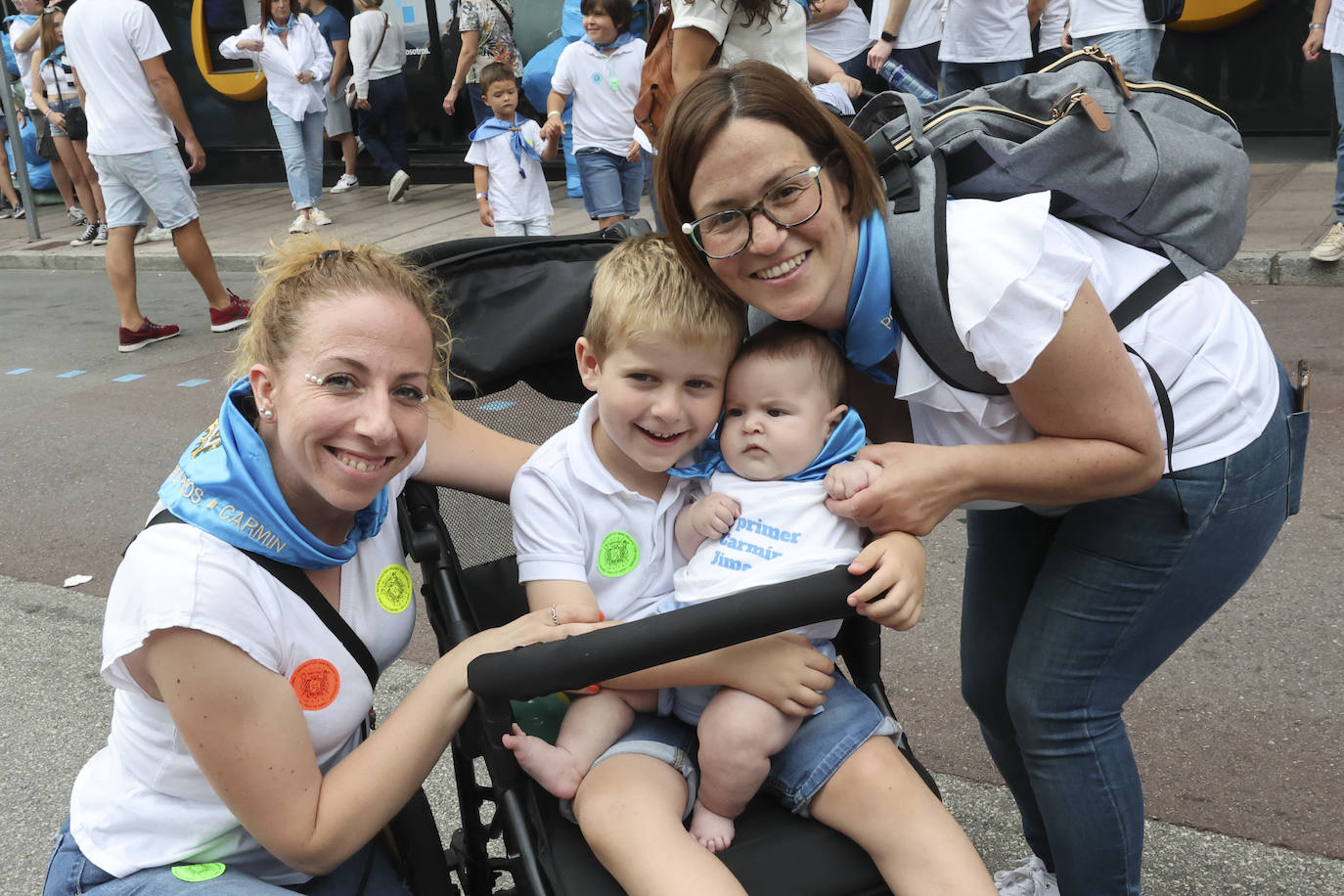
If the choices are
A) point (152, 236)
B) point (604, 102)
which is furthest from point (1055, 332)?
point (152, 236)

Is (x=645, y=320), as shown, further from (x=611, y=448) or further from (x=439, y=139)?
(x=439, y=139)

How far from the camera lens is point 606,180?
7.35 m

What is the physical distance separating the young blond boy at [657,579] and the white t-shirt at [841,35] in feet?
17.8

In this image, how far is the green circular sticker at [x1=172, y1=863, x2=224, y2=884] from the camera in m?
1.79

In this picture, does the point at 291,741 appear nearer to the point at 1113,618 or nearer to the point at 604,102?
the point at 1113,618

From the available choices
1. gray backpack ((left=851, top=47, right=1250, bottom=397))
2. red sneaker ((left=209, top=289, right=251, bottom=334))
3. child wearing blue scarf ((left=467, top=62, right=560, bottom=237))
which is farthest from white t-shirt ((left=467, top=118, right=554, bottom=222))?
gray backpack ((left=851, top=47, right=1250, bottom=397))

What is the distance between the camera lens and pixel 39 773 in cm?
326

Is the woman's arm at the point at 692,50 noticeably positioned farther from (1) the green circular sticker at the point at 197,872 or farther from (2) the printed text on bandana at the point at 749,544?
(1) the green circular sticker at the point at 197,872

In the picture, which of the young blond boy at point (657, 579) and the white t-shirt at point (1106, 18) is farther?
the white t-shirt at point (1106, 18)

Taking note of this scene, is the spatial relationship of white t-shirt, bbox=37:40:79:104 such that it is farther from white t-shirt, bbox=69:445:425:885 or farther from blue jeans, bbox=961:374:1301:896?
blue jeans, bbox=961:374:1301:896

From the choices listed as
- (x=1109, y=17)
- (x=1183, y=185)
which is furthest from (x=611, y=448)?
(x=1109, y=17)

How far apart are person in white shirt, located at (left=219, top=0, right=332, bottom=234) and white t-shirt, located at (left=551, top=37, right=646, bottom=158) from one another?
4230 millimetres

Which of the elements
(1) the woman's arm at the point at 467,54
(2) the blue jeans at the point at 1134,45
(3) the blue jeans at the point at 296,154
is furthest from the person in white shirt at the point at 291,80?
(2) the blue jeans at the point at 1134,45

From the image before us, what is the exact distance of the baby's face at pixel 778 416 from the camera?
1901 millimetres
